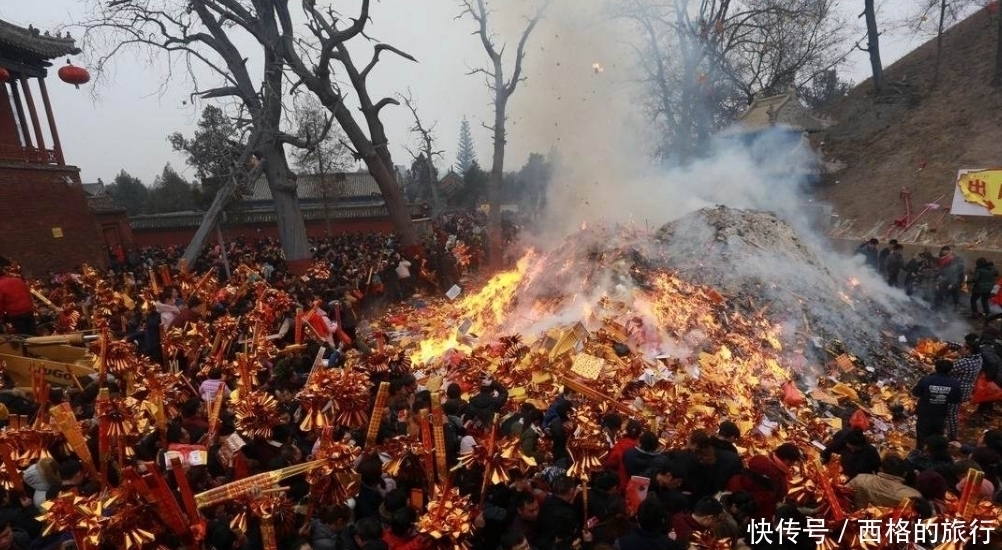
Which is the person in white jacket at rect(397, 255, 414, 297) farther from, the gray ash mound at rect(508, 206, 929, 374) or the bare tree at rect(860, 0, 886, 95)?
the bare tree at rect(860, 0, 886, 95)

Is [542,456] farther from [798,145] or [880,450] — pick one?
[798,145]

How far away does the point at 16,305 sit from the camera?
383 inches

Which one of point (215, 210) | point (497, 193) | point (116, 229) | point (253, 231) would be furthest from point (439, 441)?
point (116, 229)

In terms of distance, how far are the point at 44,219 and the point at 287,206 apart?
35.0 feet

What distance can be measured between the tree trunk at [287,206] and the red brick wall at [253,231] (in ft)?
52.0

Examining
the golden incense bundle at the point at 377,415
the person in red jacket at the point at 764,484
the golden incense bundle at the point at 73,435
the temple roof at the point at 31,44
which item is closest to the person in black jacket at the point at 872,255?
the person in red jacket at the point at 764,484

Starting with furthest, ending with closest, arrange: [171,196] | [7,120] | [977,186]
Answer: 1. [171,196]
2. [7,120]
3. [977,186]

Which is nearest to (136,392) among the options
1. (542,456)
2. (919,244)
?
(542,456)

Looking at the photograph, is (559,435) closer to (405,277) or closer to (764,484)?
(764,484)

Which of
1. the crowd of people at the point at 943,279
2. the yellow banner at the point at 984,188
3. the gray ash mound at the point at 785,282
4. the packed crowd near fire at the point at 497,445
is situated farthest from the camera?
the yellow banner at the point at 984,188

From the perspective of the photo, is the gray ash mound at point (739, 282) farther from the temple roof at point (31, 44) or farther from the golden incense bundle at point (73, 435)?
the temple roof at point (31, 44)

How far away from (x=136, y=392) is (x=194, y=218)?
32030 millimetres

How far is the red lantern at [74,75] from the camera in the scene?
49.9ft

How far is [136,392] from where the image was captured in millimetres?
6277
